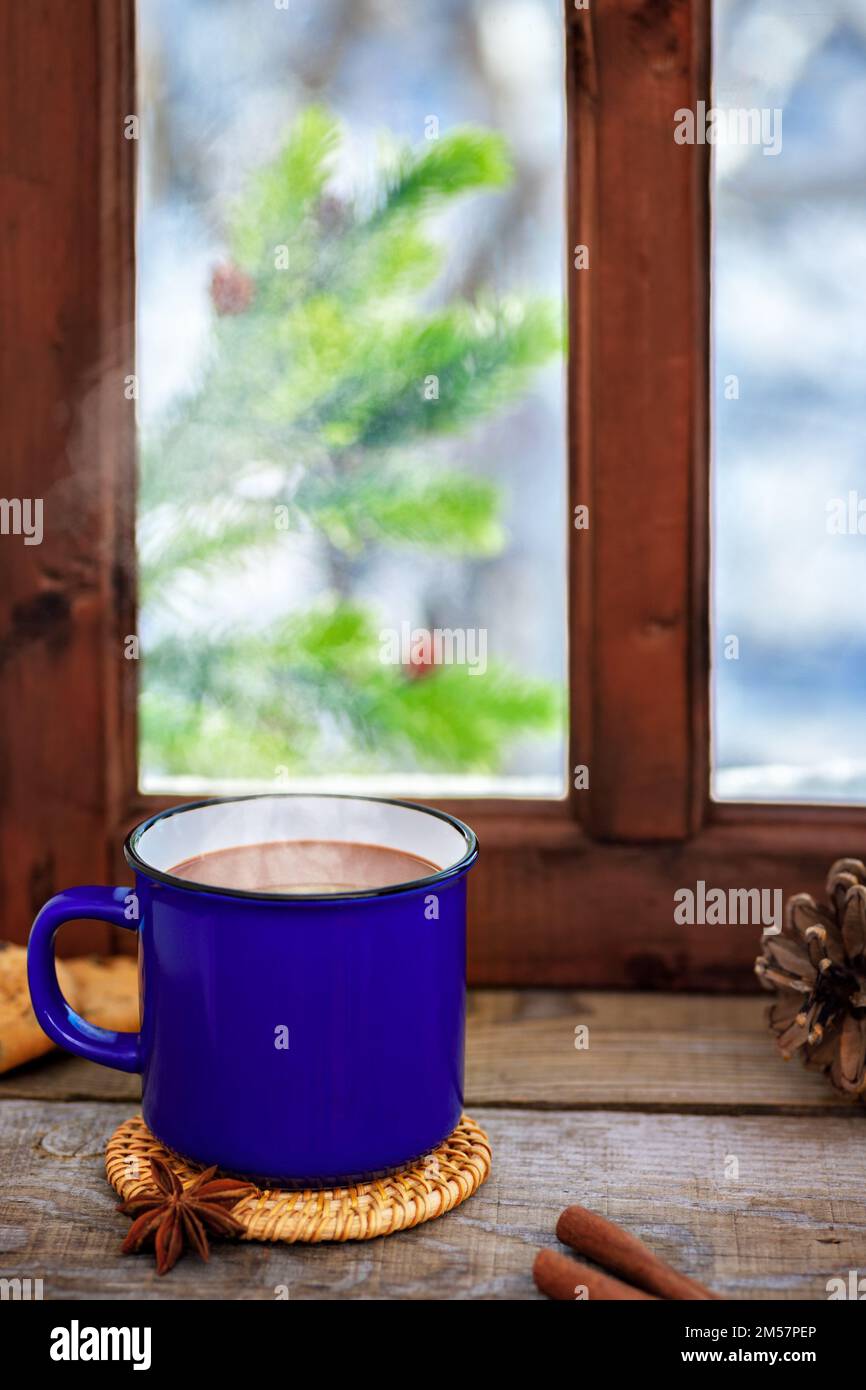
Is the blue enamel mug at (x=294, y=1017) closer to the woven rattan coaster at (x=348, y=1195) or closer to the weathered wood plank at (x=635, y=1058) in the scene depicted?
the woven rattan coaster at (x=348, y=1195)

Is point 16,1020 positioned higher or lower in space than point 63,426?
lower

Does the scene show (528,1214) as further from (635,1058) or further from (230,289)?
(230,289)

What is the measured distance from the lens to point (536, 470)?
98 cm

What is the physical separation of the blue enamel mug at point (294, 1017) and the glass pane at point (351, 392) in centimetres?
30

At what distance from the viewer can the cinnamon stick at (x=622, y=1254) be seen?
Result: 601mm

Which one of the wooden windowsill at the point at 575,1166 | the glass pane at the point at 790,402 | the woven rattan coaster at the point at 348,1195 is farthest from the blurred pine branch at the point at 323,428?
the woven rattan coaster at the point at 348,1195

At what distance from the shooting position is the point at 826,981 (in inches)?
30.1

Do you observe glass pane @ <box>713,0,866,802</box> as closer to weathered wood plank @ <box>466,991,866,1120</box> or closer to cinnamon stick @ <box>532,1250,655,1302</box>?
weathered wood plank @ <box>466,991,866,1120</box>

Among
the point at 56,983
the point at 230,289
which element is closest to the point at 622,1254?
the point at 56,983

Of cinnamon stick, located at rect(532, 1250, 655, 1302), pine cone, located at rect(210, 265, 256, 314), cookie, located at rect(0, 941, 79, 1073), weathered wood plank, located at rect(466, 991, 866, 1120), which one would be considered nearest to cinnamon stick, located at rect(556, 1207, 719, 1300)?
cinnamon stick, located at rect(532, 1250, 655, 1302)

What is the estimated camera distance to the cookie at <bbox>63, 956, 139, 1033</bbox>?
86 cm

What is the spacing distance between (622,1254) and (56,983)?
0.32m

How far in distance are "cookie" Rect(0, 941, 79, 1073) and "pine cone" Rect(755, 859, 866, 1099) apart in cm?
44
